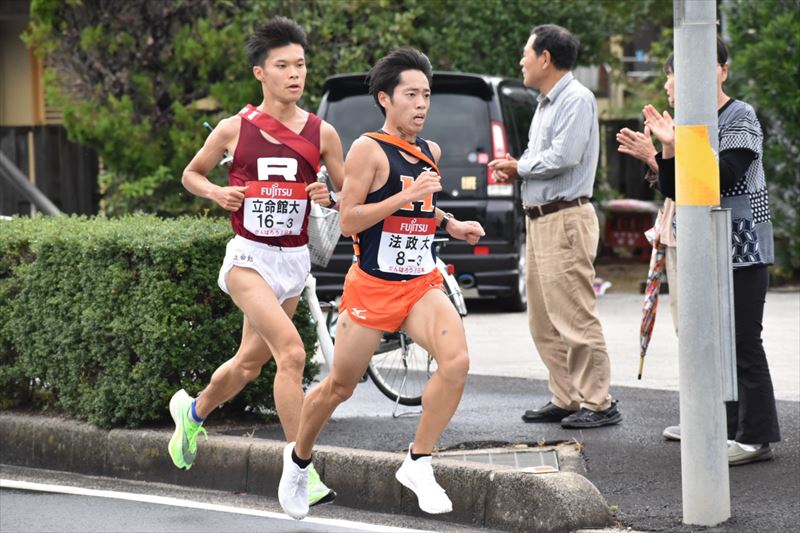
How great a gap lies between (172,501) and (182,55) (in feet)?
33.1

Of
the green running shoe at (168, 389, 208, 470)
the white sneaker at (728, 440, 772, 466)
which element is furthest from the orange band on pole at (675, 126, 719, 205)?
the green running shoe at (168, 389, 208, 470)

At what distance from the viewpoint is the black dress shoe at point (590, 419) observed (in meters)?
8.43

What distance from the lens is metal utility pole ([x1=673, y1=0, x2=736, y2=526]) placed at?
6.18 m

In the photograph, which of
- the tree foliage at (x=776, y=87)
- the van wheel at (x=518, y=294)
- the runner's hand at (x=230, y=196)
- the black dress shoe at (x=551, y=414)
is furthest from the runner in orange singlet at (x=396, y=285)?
the tree foliage at (x=776, y=87)

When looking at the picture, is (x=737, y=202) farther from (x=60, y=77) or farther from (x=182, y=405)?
(x=60, y=77)

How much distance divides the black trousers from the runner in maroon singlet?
203 cm

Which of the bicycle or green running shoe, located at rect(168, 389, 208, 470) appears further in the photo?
the bicycle

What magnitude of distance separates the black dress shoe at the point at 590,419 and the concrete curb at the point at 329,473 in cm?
160

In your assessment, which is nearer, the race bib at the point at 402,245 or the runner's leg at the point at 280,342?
the race bib at the point at 402,245

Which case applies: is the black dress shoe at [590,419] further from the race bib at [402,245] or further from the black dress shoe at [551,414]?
the race bib at [402,245]

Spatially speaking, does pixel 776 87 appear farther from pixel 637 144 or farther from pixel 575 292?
pixel 637 144

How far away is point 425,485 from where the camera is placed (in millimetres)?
6270

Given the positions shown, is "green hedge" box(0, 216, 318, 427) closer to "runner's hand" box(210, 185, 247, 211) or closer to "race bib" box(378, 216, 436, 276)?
"runner's hand" box(210, 185, 247, 211)

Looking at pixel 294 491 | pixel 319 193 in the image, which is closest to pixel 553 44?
pixel 319 193
